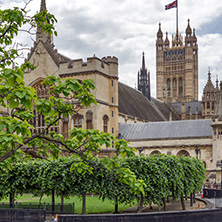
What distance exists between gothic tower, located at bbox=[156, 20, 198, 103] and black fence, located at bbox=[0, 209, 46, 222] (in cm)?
12021

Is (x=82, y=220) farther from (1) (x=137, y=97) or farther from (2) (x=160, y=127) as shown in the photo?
(1) (x=137, y=97)

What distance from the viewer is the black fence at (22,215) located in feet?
41.6

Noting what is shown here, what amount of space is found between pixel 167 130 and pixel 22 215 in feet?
128

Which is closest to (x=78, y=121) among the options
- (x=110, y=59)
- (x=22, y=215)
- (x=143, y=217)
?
(x=110, y=59)

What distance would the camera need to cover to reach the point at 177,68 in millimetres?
136250

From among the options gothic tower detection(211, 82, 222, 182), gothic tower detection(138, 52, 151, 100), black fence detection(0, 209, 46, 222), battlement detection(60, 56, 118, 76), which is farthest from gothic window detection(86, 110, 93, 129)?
gothic tower detection(138, 52, 151, 100)

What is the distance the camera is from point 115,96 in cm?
4775

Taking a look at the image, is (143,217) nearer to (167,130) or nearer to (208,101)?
(167,130)

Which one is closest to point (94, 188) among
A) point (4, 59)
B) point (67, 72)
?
point (4, 59)

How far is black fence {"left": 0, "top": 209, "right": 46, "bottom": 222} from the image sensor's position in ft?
41.6

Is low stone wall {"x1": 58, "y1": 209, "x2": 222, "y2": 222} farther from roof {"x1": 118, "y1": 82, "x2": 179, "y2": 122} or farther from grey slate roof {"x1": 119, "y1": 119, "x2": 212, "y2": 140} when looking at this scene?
roof {"x1": 118, "y1": 82, "x2": 179, "y2": 122}

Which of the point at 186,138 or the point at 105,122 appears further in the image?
the point at 186,138

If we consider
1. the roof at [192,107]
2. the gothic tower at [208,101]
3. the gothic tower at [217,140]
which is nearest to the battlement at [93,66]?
the gothic tower at [217,140]

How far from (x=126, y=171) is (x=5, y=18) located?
5.50 metres
